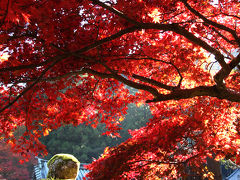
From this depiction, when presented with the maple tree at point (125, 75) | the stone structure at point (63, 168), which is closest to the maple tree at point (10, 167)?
the stone structure at point (63, 168)

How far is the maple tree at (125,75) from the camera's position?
309cm

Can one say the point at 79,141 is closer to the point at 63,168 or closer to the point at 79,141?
the point at 79,141

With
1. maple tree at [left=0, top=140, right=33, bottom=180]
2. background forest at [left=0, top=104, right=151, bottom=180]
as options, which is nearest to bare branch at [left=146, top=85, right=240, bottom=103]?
maple tree at [left=0, top=140, right=33, bottom=180]

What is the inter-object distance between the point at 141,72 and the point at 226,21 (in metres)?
2.65

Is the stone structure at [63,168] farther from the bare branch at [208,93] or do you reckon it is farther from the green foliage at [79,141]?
the green foliage at [79,141]

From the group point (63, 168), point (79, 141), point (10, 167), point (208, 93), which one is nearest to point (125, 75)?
point (208, 93)

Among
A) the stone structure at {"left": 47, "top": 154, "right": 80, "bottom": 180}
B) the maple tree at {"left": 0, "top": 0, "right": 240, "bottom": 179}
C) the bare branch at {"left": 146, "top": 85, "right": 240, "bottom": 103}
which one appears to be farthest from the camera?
the stone structure at {"left": 47, "top": 154, "right": 80, "bottom": 180}

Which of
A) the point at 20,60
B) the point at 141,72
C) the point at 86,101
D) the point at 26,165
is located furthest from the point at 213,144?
the point at 26,165

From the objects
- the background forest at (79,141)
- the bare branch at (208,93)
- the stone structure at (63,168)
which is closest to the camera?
the bare branch at (208,93)

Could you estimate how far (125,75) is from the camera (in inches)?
175

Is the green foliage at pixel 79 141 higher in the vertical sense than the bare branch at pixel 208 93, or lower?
→ higher

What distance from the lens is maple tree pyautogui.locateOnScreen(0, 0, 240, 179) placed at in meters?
3.09

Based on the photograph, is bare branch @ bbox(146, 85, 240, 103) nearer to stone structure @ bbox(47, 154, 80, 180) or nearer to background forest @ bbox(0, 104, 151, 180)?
stone structure @ bbox(47, 154, 80, 180)

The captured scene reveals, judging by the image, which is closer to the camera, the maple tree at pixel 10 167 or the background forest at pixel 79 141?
the maple tree at pixel 10 167
